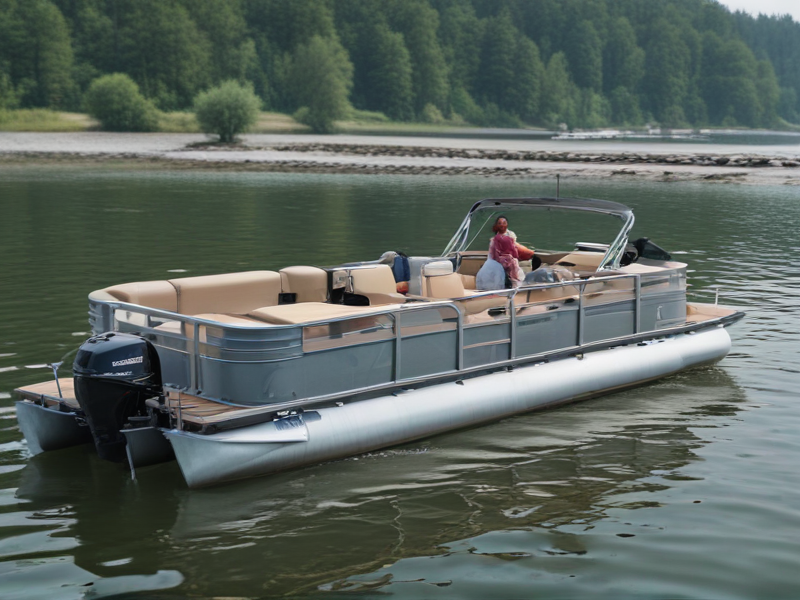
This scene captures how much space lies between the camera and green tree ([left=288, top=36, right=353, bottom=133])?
342 ft

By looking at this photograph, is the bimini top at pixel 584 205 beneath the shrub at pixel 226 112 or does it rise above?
beneath

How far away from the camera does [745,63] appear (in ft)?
583

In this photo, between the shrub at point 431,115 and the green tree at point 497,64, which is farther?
the green tree at point 497,64

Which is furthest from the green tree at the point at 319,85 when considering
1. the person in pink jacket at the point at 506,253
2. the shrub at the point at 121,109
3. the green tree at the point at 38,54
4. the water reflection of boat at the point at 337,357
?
the water reflection of boat at the point at 337,357

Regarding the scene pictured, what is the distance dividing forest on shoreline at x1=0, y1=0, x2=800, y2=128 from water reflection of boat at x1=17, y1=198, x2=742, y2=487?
305 ft

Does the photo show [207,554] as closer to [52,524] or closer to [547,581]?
[52,524]

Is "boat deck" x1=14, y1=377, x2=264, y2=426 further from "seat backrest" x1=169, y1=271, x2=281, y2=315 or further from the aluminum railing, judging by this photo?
"seat backrest" x1=169, y1=271, x2=281, y2=315

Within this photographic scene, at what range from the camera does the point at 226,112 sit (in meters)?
78.6

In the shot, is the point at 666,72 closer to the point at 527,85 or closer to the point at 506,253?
the point at 527,85

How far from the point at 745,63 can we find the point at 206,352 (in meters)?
186

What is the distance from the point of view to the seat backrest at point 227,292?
31.3 feet

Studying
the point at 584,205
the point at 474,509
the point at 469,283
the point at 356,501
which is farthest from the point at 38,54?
the point at 474,509

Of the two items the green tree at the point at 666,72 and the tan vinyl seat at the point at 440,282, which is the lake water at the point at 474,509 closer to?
the tan vinyl seat at the point at 440,282

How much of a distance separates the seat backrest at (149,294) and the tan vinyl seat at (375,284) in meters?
1.99
